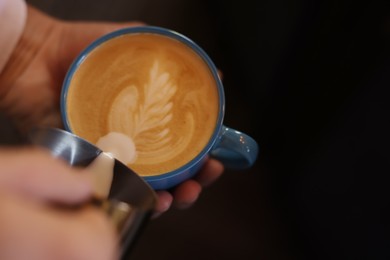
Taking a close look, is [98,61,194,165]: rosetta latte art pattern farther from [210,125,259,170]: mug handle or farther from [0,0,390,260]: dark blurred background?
[0,0,390,260]: dark blurred background

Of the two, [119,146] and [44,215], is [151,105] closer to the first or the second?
[119,146]

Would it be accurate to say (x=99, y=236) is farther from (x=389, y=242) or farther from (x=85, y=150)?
(x=389, y=242)

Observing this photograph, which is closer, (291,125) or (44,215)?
(44,215)

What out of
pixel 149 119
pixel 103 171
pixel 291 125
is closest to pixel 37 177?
pixel 103 171

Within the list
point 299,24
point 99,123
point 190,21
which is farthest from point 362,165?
A: point 190,21

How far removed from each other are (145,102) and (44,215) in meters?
0.31

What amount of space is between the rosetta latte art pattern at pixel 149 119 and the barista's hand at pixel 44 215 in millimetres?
227

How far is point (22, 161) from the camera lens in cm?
30

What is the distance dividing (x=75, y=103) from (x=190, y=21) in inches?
A: 26.0

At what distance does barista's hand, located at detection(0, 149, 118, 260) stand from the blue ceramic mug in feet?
0.68

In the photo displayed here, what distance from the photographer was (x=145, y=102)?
1.94ft

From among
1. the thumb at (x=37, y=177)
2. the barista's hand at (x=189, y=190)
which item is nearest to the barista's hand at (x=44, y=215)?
the thumb at (x=37, y=177)

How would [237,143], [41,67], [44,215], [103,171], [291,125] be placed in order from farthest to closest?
[291,125] < [41,67] < [237,143] < [103,171] < [44,215]

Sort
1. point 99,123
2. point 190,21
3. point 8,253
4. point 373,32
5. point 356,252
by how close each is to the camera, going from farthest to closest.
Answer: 1. point 190,21
2. point 356,252
3. point 373,32
4. point 99,123
5. point 8,253
